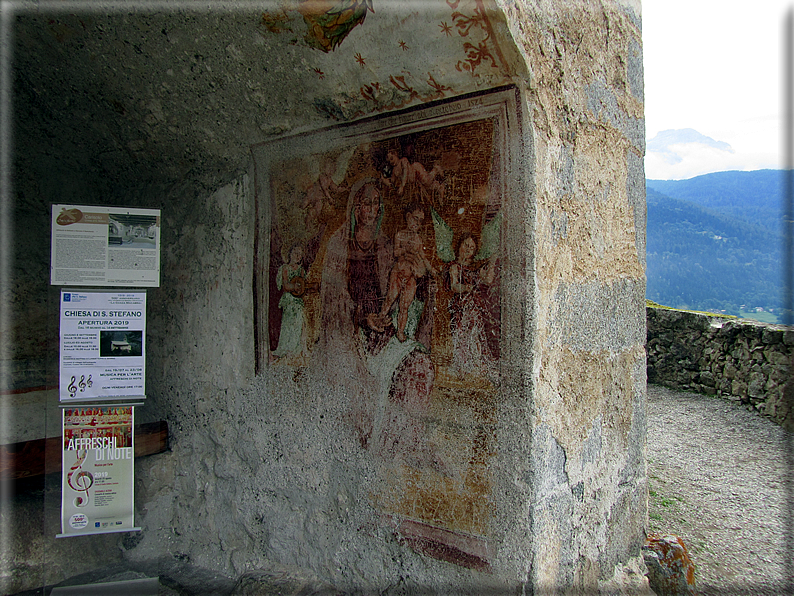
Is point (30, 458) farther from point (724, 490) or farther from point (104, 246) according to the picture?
point (724, 490)

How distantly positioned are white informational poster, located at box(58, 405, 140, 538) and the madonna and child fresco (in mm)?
786

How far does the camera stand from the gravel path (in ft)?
8.44

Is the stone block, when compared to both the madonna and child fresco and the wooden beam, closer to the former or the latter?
the madonna and child fresco

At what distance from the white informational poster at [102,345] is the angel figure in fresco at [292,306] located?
24.9 inches

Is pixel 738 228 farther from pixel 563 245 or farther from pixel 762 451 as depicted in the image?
pixel 563 245

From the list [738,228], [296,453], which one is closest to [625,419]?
[296,453]

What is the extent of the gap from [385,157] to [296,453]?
4.52 feet

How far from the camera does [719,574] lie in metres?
2.53

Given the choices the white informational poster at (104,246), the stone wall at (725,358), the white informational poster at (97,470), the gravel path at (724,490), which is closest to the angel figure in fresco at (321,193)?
the white informational poster at (104,246)

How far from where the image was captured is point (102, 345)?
2291mm

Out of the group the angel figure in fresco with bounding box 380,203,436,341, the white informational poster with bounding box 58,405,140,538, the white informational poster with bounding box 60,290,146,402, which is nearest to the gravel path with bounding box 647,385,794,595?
the angel figure in fresco with bounding box 380,203,436,341

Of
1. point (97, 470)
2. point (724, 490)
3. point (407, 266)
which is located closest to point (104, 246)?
point (97, 470)

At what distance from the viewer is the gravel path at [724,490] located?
2572mm

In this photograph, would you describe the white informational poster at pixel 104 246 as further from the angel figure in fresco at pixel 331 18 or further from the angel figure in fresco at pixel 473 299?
the angel figure in fresco at pixel 473 299
